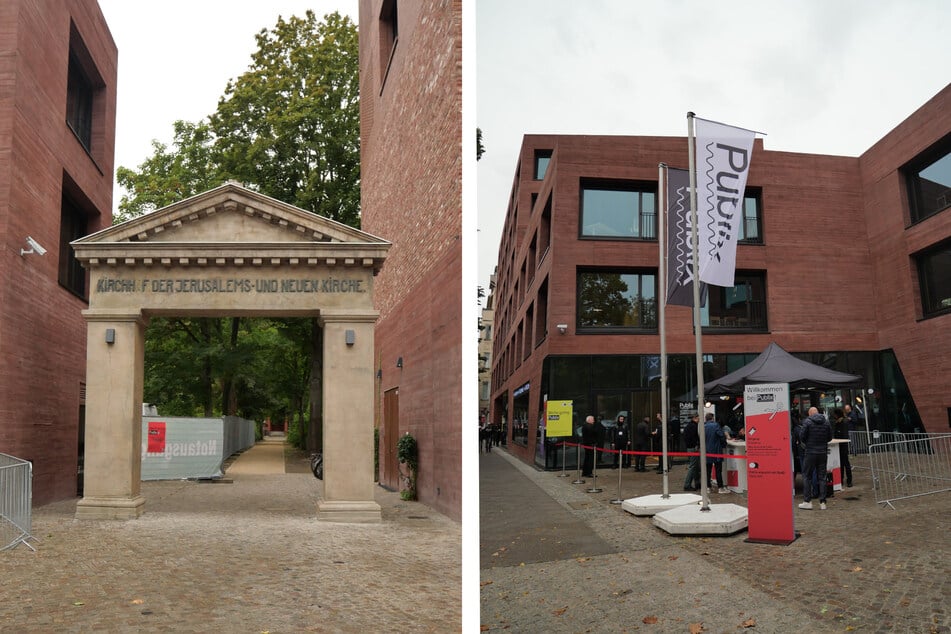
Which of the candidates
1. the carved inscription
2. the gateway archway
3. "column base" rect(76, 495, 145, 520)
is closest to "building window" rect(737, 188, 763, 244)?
the gateway archway

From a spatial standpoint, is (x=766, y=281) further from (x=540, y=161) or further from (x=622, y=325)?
(x=540, y=161)

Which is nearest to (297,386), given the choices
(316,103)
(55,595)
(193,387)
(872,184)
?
(193,387)

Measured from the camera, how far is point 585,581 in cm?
848

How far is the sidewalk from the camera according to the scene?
22.2ft

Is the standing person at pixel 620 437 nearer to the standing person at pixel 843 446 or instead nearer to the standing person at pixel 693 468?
the standing person at pixel 693 468

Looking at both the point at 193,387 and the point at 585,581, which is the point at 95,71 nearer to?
the point at 193,387

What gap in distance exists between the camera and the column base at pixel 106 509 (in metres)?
14.4

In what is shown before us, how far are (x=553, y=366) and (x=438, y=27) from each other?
27.2 feet

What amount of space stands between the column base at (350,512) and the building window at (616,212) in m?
10.0

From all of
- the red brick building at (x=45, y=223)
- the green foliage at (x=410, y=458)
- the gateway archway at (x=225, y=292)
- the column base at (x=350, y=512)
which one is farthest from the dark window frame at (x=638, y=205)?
the red brick building at (x=45, y=223)

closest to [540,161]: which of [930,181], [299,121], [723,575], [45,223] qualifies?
[299,121]

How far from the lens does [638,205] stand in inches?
850

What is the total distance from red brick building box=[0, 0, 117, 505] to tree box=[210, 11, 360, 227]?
36.2 ft

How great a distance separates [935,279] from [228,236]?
65.9ft
